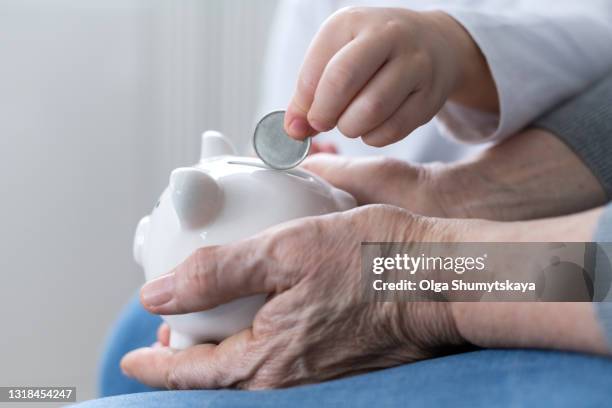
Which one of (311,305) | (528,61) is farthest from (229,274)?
(528,61)

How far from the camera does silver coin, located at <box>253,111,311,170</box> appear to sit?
0.67 meters

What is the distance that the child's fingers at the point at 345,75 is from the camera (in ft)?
1.99

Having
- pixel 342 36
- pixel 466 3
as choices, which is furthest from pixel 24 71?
pixel 342 36

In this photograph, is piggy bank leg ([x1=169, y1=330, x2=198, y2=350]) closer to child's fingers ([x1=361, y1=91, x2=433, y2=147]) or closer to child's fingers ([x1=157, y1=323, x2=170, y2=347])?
child's fingers ([x1=157, y1=323, x2=170, y2=347])

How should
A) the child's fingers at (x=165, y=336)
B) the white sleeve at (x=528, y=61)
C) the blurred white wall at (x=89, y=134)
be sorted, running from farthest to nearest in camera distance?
the blurred white wall at (x=89, y=134), the white sleeve at (x=528, y=61), the child's fingers at (x=165, y=336)

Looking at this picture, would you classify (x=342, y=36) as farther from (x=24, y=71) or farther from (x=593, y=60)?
(x=24, y=71)

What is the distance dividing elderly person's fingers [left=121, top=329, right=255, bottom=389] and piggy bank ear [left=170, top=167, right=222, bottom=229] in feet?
0.35

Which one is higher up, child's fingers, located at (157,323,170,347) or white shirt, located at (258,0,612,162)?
white shirt, located at (258,0,612,162)

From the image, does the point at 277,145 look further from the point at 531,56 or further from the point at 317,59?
the point at 531,56

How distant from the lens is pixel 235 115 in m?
1.83

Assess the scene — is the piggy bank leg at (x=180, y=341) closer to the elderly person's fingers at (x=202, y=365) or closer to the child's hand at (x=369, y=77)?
the elderly person's fingers at (x=202, y=365)

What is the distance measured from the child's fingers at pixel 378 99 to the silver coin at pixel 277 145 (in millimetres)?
56

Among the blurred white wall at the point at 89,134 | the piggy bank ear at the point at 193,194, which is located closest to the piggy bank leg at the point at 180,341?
the piggy bank ear at the point at 193,194

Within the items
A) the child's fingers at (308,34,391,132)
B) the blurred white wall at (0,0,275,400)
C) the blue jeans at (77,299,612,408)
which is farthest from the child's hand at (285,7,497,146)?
the blurred white wall at (0,0,275,400)
